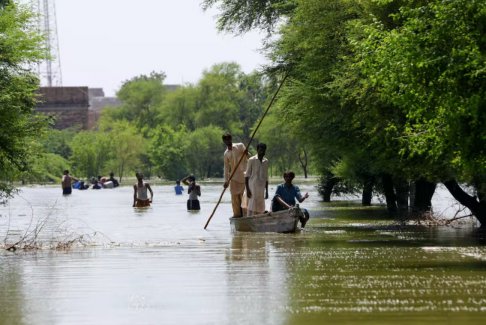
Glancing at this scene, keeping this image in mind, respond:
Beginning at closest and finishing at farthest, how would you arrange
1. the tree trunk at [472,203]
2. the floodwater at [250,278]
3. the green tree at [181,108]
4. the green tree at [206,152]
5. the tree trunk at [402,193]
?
the floodwater at [250,278] < the tree trunk at [472,203] < the tree trunk at [402,193] < the green tree at [206,152] < the green tree at [181,108]

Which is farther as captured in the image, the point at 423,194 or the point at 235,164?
the point at 423,194

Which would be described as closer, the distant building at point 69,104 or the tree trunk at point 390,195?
the tree trunk at point 390,195

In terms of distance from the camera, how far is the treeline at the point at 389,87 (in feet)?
57.8

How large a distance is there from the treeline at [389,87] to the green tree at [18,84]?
270 inches

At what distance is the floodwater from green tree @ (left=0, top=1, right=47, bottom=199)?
3.15 metres

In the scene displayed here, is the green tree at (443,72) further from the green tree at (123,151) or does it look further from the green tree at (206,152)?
the green tree at (123,151)

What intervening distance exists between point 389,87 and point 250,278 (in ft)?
15.2

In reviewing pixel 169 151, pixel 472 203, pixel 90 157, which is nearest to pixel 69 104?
pixel 90 157

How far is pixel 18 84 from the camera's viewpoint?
95.8 ft

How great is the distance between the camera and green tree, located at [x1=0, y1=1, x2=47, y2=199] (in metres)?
28.6

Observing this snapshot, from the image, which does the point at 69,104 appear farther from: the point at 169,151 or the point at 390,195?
the point at 390,195

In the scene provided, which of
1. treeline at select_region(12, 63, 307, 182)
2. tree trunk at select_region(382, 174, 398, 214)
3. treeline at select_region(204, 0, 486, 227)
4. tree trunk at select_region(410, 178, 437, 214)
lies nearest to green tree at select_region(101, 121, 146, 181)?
treeline at select_region(12, 63, 307, 182)

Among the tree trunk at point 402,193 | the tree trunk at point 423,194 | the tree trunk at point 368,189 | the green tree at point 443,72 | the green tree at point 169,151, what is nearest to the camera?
the green tree at point 443,72

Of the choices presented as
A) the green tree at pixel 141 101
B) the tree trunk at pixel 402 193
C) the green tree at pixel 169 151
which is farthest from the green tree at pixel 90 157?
the tree trunk at pixel 402 193
